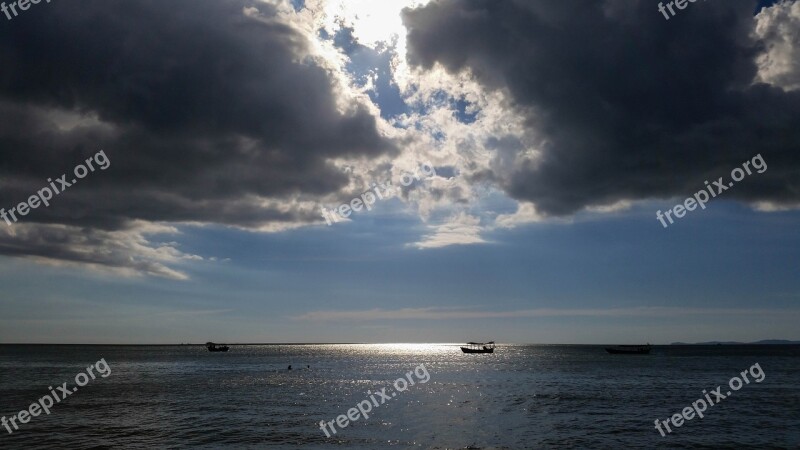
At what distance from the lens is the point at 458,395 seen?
232ft

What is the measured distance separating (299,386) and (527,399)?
123 ft

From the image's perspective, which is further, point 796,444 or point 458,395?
point 458,395

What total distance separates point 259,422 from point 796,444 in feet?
139

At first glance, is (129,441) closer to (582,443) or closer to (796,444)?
(582,443)

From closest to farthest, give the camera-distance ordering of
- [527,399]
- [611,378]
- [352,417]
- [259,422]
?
[259,422] < [352,417] < [527,399] < [611,378]

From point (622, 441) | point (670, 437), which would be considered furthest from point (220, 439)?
point (670, 437)

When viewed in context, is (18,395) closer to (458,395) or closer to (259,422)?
(259,422)

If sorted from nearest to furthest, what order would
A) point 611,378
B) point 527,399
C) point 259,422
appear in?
point 259,422, point 527,399, point 611,378

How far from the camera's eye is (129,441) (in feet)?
134

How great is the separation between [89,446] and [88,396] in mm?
35330

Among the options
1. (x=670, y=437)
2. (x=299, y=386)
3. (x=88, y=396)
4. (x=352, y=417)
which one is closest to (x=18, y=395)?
(x=88, y=396)

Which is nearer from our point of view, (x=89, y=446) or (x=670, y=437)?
(x=89, y=446)

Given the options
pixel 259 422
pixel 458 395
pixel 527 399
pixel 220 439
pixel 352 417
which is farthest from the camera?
pixel 458 395

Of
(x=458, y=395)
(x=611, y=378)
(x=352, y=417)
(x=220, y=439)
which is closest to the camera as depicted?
(x=220, y=439)
